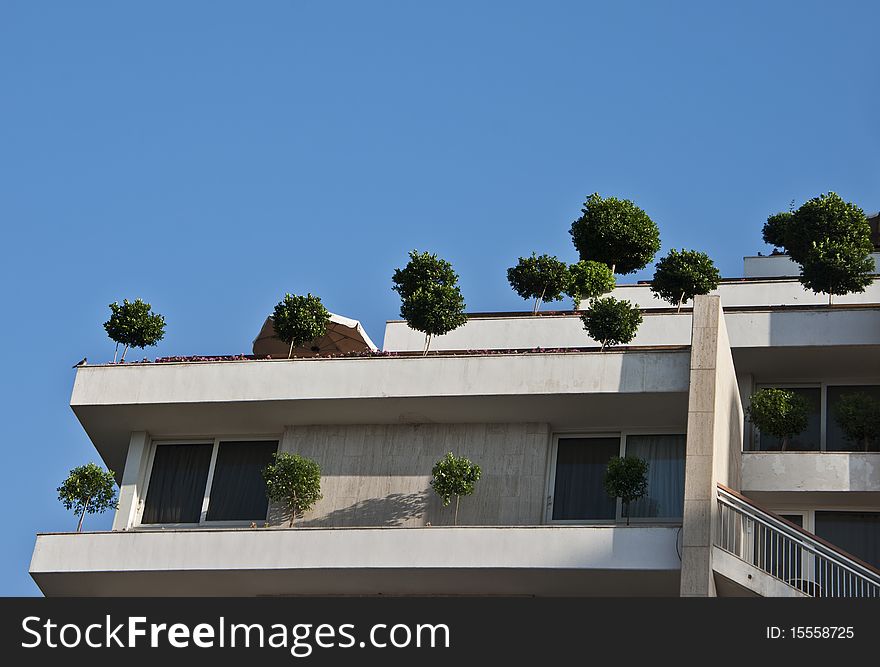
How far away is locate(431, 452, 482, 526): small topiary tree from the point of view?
Answer: 25516 mm

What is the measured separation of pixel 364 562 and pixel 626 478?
4.39m

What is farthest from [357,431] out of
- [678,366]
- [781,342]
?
[781,342]

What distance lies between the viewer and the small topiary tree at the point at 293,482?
2631 cm

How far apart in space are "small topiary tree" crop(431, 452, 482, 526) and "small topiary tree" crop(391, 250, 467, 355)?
283 centimetres

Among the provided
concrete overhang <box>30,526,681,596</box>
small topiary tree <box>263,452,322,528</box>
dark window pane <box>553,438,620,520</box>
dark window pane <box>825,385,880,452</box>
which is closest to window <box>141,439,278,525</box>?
small topiary tree <box>263,452,322,528</box>

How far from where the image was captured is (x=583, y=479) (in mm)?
26531

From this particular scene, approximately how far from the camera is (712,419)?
2358 centimetres

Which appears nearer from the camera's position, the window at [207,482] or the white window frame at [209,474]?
the white window frame at [209,474]

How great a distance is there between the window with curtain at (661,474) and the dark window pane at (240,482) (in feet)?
21.6

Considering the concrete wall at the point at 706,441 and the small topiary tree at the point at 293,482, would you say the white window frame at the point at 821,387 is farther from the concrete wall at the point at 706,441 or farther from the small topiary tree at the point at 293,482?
the small topiary tree at the point at 293,482

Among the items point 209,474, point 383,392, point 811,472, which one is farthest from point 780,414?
point 209,474


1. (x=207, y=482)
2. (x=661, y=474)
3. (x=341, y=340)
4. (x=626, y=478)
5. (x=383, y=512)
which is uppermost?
(x=341, y=340)

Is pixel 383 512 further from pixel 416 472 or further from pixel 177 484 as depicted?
pixel 177 484

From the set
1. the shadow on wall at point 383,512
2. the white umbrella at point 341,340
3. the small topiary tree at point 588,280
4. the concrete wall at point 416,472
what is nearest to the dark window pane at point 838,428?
the concrete wall at point 416,472
